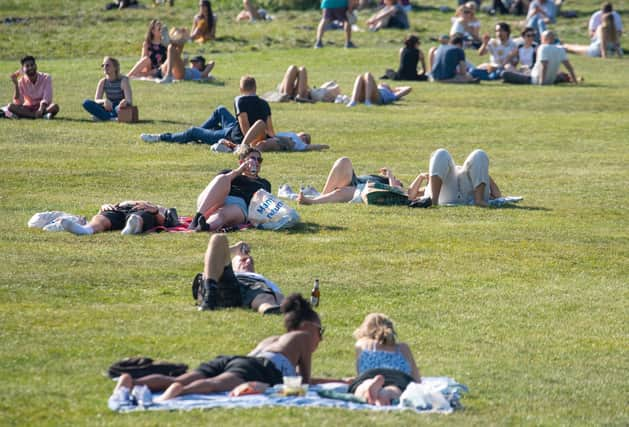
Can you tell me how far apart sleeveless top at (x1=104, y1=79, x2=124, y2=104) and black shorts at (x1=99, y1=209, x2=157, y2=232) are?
911cm

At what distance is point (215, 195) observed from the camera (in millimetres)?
15820

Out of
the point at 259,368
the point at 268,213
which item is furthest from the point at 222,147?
the point at 259,368

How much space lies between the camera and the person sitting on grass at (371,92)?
28031 mm

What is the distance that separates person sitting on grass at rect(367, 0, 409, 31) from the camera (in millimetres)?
40031

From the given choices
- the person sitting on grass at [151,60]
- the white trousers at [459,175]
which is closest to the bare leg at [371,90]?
the person sitting on grass at [151,60]

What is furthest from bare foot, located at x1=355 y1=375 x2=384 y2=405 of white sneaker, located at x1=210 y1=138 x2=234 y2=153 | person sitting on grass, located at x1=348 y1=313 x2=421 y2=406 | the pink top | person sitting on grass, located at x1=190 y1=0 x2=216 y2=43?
person sitting on grass, located at x1=190 y1=0 x2=216 y2=43

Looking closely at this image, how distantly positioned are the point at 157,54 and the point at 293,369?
867 inches

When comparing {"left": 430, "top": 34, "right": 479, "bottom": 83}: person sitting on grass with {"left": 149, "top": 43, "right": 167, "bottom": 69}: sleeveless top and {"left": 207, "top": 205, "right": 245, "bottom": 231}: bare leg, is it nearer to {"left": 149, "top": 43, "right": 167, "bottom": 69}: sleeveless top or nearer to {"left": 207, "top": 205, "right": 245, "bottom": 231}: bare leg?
{"left": 149, "top": 43, "right": 167, "bottom": 69}: sleeveless top

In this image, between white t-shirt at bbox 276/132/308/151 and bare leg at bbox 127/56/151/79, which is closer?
white t-shirt at bbox 276/132/308/151

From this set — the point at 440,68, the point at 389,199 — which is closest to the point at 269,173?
the point at 389,199

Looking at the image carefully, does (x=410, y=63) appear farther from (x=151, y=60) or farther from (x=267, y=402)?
(x=267, y=402)

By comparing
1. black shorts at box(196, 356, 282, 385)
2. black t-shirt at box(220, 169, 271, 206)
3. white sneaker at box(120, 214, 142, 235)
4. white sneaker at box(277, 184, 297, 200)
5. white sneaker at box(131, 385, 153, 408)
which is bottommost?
white sneaker at box(277, 184, 297, 200)

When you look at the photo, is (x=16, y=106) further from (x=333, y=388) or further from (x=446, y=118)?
(x=333, y=388)

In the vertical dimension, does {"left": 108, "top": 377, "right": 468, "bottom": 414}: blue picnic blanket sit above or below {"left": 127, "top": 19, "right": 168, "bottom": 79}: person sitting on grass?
below
